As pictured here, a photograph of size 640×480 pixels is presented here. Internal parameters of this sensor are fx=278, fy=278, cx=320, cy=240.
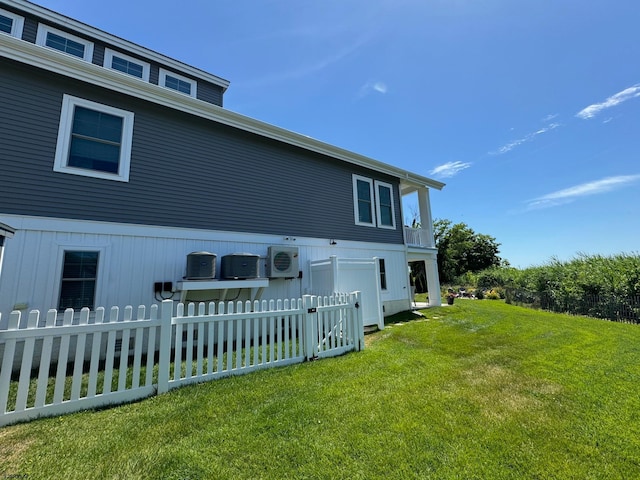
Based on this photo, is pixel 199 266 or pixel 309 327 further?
pixel 199 266

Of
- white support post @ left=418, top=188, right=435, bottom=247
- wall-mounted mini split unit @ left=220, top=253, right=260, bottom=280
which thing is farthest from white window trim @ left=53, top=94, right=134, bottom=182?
white support post @ left=418, top=188, right=435, bottom=247

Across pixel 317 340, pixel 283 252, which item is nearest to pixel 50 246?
pixel 283 252

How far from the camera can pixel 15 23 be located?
24.9 ft

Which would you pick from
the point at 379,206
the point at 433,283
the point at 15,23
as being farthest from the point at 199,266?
the point at 433,283

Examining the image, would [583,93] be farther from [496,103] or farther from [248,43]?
[248,43]

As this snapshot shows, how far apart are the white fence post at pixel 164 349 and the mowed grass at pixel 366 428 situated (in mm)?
159

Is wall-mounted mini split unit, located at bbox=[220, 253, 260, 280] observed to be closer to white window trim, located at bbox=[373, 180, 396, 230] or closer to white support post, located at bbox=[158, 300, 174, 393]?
white support post, located at bbox=[158, 300, 174, 393]

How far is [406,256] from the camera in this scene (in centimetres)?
1110

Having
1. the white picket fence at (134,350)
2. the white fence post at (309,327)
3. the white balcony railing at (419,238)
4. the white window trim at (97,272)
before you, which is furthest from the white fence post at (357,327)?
the white balcony railing at (419,238)

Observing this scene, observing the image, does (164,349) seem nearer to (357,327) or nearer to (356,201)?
(357,327)

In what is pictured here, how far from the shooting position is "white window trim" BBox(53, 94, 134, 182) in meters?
5.30

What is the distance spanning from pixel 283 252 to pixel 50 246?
4.61 metres

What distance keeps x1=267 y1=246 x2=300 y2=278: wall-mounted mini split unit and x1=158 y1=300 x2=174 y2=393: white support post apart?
3.78 metres

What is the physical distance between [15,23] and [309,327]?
11.4 metres
